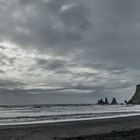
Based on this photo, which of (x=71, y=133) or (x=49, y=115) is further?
(x=49, y=115)

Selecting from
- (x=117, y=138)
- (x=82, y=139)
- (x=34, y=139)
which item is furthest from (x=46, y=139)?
(x=117, y=138)

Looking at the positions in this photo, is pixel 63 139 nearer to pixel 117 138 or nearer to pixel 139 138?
pixel 117 138

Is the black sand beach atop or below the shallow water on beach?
below

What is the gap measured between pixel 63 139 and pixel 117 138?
314cm

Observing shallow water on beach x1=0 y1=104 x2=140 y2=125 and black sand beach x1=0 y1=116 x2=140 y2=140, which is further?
shallow water on beach x1=0 y1=104 x2=140 y2=125

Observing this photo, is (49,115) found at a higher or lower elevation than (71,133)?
higher

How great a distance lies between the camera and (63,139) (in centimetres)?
1909

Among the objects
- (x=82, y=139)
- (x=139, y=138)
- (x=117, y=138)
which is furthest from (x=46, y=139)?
(x=139, y=138)

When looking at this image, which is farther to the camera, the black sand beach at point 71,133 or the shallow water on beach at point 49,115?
the shallow water on beach at point 49,115

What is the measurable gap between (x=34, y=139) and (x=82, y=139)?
292 centimetres

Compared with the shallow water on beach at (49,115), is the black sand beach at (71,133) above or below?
below

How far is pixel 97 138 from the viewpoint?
61.8 ft

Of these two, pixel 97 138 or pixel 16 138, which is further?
pixel 16 138

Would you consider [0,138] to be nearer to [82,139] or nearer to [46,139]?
[46,139]
